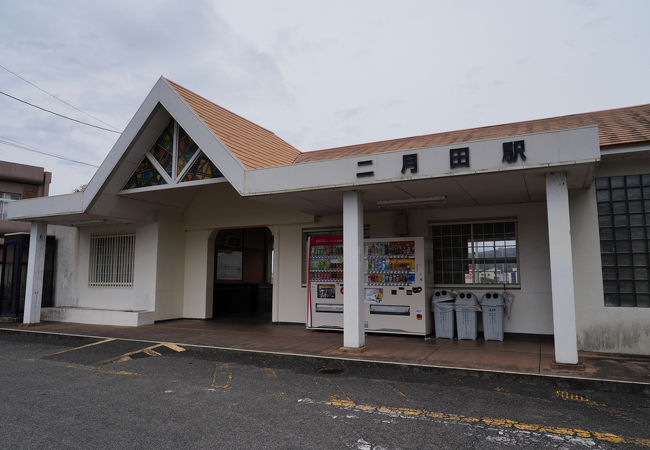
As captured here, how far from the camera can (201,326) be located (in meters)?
12.0

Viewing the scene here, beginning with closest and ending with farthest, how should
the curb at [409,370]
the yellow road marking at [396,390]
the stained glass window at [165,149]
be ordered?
the yellow road marking at [396,390]
the curb at [409,370]
the stained glass window at [165,149]

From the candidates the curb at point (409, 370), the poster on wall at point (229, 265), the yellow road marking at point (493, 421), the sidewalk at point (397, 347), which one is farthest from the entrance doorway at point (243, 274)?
the yellow road marking at point (493, 421)

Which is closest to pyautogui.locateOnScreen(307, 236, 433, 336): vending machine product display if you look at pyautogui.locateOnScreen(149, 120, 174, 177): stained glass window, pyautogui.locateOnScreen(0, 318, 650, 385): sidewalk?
pyautogui.locateOnScreen(0, 318, 650, 385): sidewalk

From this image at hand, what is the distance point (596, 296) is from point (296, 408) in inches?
241

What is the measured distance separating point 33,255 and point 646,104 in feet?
54.3

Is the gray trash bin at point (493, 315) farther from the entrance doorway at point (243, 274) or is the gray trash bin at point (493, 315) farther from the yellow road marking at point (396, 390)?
the entrance doorway at point (243, 274)

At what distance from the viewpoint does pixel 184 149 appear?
10523mm

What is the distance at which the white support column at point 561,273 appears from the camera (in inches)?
260

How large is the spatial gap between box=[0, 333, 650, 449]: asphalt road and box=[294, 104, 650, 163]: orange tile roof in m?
4.68

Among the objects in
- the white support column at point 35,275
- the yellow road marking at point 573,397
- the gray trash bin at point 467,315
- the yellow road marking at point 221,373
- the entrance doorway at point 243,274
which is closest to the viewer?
the yellow road marking at point 573,397

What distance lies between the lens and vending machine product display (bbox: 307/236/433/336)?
9.54 m

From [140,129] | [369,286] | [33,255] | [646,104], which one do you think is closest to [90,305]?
[33,255]

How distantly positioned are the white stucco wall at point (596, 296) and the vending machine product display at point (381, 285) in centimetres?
289

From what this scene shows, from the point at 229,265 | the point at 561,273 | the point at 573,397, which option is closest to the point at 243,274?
the point at 229,265
